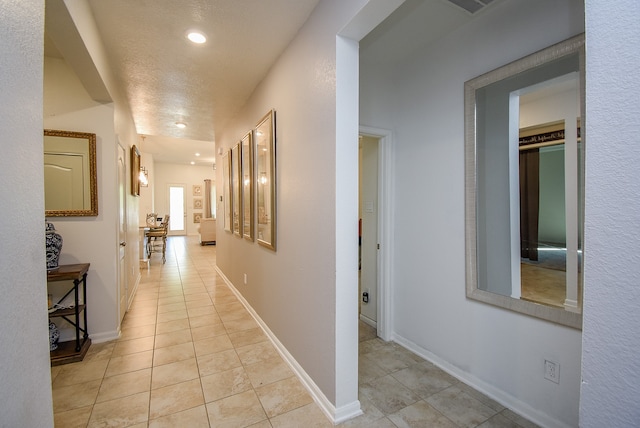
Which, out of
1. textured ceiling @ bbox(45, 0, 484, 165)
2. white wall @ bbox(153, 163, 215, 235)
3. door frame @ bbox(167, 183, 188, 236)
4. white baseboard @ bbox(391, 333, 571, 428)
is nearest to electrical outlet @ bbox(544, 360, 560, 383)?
white baseboard @ bbox(391, 333, 571, 428)

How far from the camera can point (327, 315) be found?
1.79 m

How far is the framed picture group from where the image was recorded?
8.62ft

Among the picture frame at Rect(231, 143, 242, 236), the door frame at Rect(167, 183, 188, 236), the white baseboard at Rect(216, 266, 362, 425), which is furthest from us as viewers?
the door frame at Rect(167, 183, 188, 236)

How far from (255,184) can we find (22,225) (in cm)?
221

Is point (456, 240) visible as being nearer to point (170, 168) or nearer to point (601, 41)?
point (601, 41)

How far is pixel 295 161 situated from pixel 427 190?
3.79 feet

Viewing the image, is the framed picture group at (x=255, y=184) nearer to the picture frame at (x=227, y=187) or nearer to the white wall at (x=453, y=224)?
the picture frame at (x=227, y=187)

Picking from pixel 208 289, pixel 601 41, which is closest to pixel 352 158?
pixel 601 41

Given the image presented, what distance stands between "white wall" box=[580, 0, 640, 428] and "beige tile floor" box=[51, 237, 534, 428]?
1424mm

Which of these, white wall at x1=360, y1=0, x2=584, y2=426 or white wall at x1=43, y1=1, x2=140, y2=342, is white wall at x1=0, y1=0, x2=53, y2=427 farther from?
white wall at x1=360, y1=0, x2=584, y2=426

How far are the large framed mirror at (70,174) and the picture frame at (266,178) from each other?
1.52m

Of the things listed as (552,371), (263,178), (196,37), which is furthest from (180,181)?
(552,371)

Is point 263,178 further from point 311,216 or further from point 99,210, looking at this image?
point 99,210

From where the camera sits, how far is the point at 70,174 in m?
2.58
